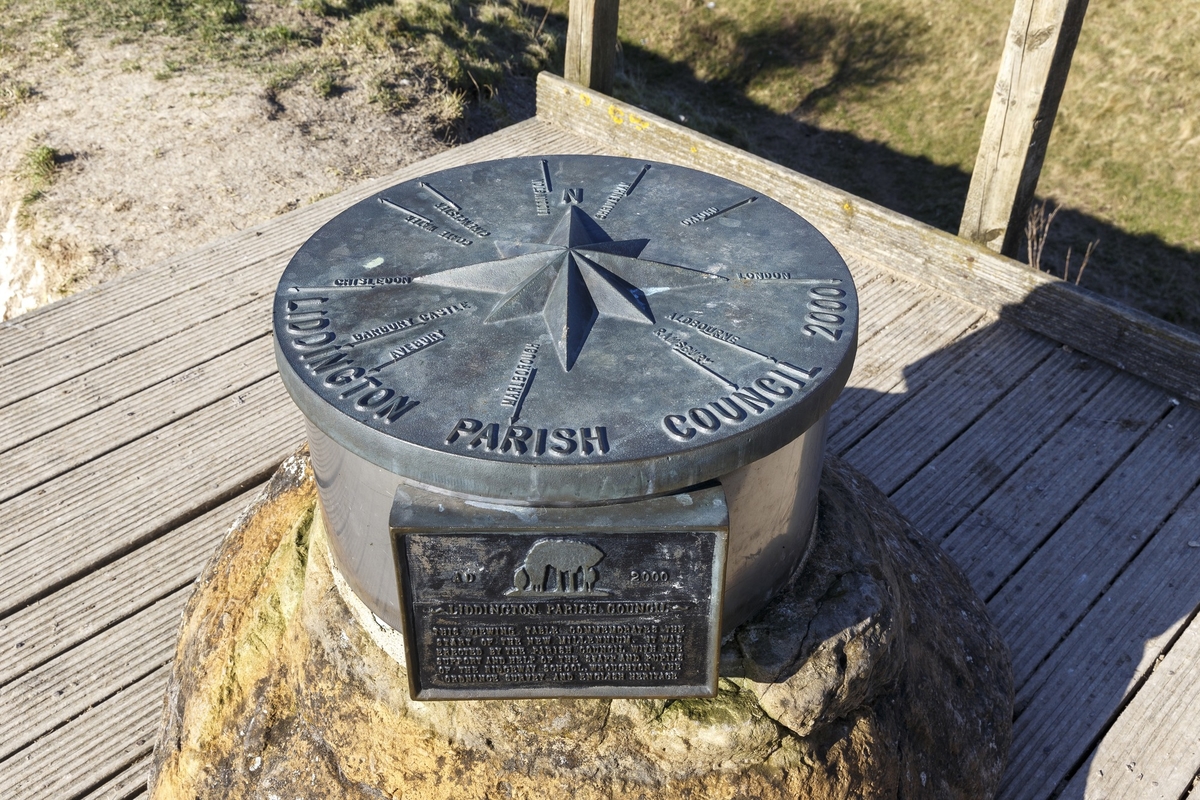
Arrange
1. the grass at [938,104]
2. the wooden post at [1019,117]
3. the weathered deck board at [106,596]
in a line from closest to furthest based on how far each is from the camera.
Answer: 1. the weathered deck board at [106,596]
2. the wooden post at [1019,117]
3. the grass at [938,104]

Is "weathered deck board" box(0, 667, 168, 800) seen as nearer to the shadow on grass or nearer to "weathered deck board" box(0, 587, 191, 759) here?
"weathered deck board" box(0, 587, 191, 759)

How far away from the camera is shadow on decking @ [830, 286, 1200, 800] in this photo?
2902 millimetres

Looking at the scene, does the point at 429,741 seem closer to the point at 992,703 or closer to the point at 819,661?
the point at 819,661

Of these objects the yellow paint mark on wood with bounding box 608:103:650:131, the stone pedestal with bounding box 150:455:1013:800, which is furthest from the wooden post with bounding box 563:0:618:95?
the stone pedestal with bounding box 150:455:1013:800

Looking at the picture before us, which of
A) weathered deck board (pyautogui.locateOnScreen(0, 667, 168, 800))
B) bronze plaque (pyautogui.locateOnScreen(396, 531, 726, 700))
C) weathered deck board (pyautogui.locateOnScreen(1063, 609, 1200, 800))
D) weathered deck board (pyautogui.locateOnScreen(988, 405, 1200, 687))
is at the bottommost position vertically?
weathered deck board (pyautogui.locateOnScreen(0, 667, 168, 800))

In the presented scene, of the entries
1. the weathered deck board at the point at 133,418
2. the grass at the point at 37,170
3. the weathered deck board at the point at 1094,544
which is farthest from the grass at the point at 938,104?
the weathered deck board at the point at 133,418

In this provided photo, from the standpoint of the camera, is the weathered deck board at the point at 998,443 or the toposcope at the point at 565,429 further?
the weathered deck board at the point at 998,443

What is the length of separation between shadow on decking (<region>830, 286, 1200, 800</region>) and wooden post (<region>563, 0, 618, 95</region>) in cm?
Answer: 256

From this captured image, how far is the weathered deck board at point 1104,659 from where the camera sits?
2.78 meters

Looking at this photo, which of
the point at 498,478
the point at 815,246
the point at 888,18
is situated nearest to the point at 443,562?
the point at 498,478

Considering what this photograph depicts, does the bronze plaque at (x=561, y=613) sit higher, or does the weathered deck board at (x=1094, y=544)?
the bronze plaque at (x=561, y=613)

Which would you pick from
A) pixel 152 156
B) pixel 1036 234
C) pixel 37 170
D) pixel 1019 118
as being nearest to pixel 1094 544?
pixel 1019 118

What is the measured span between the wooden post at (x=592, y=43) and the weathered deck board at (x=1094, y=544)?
11.0 feet

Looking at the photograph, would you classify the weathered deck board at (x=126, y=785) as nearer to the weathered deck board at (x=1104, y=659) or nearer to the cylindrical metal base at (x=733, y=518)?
the cylindrical metal base at (x=733, y=518)
